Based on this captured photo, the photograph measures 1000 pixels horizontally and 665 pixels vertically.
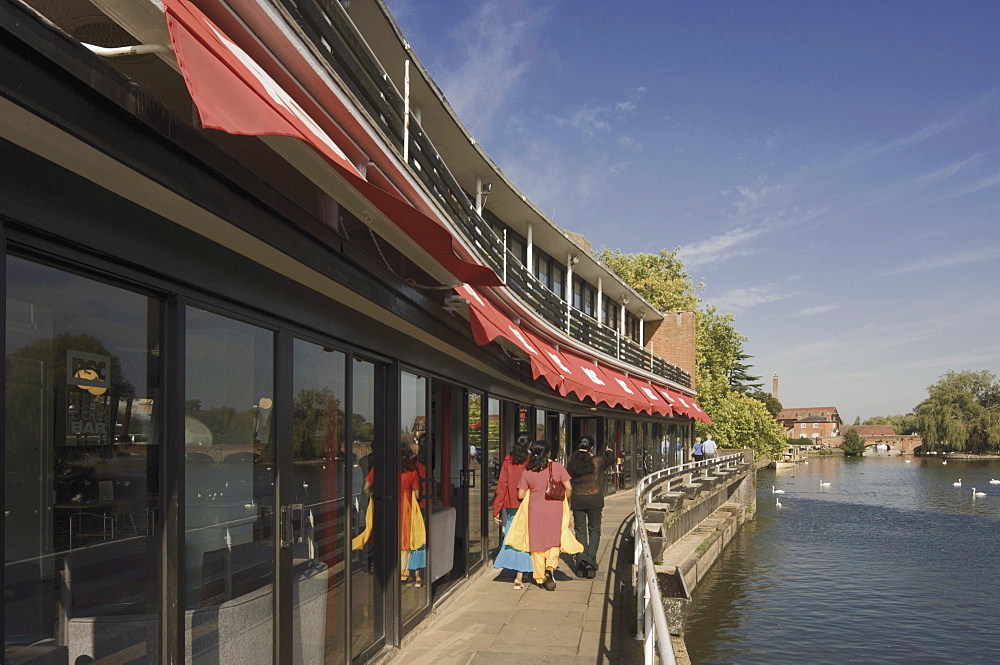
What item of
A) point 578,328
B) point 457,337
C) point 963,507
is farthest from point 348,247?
point 963,507

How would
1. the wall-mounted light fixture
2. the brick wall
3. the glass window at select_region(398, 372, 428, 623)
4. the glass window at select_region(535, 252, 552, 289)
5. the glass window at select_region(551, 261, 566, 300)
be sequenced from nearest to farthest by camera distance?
the wall-mounted light fixture
the glass window at select_region(398, 372, 428, 623)
the glass window at select_region(535, 252, 552, 289)
the glass window at select_region(551, 261, 566, 300)
the brick wall

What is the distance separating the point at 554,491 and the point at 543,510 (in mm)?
263

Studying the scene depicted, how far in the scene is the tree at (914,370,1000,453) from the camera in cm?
9631

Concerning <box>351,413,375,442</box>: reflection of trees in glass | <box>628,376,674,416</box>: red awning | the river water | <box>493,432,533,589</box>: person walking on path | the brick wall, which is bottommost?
the river water

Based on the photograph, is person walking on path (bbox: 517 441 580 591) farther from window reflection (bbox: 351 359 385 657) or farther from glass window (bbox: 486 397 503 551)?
window reflection (bbox: 351 359 385 657)

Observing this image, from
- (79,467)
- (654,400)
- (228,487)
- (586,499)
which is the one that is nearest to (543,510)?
(586,499)

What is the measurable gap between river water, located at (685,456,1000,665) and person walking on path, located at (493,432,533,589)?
229 cm

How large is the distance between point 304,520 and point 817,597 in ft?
57.9

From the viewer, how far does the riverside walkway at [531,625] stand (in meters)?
6.78

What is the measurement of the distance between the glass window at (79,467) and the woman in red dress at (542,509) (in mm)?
6338

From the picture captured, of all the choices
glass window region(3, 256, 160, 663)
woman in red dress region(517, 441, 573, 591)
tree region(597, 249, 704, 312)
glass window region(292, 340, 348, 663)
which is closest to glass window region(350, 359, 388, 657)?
glass window region(292, 340, 348, 663)

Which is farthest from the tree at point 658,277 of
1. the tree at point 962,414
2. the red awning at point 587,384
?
the tree at point 962,414

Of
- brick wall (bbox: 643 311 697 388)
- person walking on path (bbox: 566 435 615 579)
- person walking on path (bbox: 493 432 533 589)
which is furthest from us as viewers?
brick wall (bbox: 643 311 697 388)

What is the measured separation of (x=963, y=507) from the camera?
42.5m
